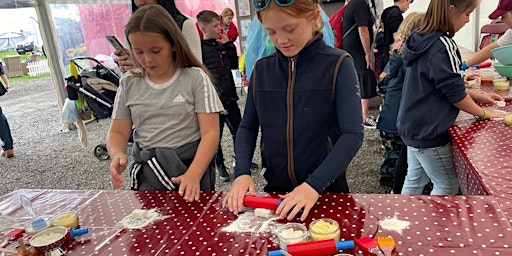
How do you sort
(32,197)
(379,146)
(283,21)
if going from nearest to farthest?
(283,21)
(32,197)
(379,146)

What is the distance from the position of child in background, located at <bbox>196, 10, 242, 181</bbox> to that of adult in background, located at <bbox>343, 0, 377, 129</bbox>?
1471 mm

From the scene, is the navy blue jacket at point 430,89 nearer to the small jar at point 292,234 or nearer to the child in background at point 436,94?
the child in background at point 436,94

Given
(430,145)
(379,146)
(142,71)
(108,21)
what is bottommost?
(379,146)

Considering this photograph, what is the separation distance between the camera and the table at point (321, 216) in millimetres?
939

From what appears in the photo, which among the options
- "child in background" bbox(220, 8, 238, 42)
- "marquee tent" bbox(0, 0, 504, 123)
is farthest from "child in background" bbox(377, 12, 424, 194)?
"child in background" bbox(220, 8, 238, 42)

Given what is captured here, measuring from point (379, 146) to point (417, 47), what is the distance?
81.7 inches

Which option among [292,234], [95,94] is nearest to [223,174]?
[95,94]

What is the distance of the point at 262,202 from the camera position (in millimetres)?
1165

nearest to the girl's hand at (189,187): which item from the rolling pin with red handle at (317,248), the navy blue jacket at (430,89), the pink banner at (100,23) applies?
the rolling pin with red handle at (317,248)

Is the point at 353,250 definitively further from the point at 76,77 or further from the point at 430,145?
the point at 76,77

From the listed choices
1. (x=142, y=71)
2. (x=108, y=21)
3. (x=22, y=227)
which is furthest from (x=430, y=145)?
(x=108, y=21)

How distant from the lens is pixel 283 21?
1217 millimetres

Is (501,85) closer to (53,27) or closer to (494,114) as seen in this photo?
(494,114)

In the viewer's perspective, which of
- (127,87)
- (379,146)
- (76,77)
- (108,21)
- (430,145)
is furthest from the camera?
(108,21)
